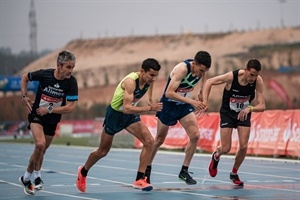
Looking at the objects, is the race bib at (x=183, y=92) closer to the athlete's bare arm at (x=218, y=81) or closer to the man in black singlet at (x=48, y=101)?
the athlete's bare arm at (x=218, y=81)

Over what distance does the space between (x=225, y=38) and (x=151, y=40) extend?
22.0 m

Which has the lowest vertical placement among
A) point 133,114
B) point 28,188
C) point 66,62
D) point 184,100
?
point 28,188

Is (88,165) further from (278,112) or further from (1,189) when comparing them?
(278,112)

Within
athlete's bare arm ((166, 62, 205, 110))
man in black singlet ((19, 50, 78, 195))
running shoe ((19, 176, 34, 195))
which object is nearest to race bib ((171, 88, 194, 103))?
athlete's bare arm ((166, 62, 205, 110))

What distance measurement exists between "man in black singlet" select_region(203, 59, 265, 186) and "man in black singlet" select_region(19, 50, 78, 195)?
3.04 m

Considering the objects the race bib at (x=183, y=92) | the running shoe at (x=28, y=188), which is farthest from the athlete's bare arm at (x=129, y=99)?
the running shoe at (x=28, y=188)

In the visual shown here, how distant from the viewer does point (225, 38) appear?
158250 millimetres

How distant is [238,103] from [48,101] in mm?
4222

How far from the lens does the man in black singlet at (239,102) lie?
1788 cm

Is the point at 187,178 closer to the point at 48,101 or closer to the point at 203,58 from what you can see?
the point at 203,58

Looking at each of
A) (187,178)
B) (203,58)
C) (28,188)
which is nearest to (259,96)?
(203,58)

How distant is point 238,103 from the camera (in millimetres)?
18172

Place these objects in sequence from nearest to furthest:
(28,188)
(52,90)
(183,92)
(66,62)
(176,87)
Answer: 1. (66,62)
2. (52,90)
3. (28,188)
4. (176,87)
5. (183,92)

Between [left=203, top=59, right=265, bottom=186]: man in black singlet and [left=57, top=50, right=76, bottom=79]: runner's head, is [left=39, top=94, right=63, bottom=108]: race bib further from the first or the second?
[left=203, top=59, right=265, bottom=186]: man in black singlet
